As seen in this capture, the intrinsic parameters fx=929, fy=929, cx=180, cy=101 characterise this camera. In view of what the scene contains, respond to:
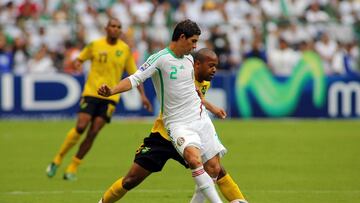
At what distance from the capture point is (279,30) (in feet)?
92.3

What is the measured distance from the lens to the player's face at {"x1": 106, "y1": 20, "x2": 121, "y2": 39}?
14.5m

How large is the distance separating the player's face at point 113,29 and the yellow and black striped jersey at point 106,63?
30cm

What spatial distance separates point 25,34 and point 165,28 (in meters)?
4.09

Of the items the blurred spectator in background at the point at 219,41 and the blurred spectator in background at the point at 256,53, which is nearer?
the blurred spectator in background at the point at 256,53

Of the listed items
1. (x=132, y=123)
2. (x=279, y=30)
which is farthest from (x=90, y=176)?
(x=279, y=30)

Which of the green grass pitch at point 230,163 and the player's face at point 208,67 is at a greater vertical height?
the player's face at point 208,67

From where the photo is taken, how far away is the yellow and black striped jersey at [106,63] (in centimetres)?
1495

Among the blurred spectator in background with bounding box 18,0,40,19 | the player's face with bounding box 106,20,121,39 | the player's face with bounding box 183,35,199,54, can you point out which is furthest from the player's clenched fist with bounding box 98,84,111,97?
the blurred spectator in background with bounding box 18,0,40,19

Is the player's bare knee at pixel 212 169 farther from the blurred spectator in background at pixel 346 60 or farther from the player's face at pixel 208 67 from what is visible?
the blurred spectator in background at pixel 346 60

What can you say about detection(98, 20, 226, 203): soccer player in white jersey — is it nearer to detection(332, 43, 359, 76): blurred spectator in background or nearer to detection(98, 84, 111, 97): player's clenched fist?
detection(98, 84, 111, 97): player's clenched fist

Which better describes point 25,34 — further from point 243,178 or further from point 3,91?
point 243,178

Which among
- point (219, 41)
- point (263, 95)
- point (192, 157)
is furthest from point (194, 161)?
point (219, 41)

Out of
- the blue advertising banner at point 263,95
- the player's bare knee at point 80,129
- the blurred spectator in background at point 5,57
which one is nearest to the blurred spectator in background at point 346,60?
the blue advertising banner at point 263,95

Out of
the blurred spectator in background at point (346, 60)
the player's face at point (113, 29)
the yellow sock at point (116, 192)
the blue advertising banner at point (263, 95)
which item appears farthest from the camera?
the blurred spectator in background at point (346, 60)
